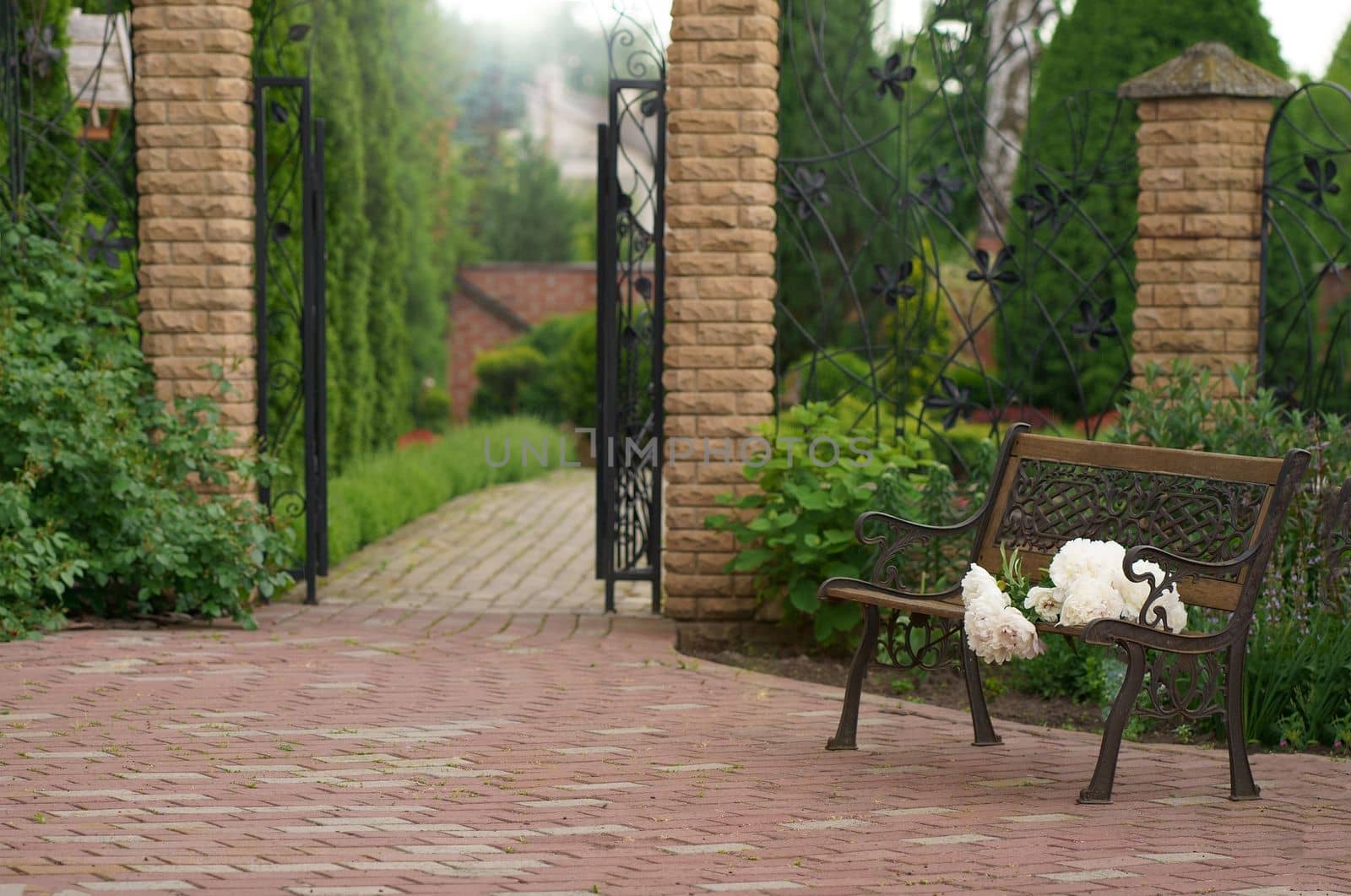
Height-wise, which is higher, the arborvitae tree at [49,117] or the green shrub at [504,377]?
the arborvitae tree at [49,117]

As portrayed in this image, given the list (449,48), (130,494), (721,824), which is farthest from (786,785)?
(449,48)

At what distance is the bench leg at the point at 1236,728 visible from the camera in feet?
14.4

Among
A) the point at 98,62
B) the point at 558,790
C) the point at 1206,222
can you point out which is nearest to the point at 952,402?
the point at 1206,222

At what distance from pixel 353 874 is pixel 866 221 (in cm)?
1279

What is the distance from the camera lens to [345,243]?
12.7m

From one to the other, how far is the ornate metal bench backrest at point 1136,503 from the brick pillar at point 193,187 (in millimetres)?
3769

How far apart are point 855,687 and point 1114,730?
2.99 feet

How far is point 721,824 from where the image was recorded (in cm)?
403

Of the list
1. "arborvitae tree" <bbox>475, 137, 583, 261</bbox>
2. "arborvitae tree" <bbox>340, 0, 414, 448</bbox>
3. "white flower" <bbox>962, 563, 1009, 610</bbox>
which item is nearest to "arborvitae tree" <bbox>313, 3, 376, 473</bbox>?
"arborvitae tree" <bbox>340, 0, 414, 448</bbox>

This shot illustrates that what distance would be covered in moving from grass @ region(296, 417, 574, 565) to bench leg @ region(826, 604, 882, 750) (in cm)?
441

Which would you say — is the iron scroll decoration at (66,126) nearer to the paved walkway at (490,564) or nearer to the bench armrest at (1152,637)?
the paved walkway at (490,564)

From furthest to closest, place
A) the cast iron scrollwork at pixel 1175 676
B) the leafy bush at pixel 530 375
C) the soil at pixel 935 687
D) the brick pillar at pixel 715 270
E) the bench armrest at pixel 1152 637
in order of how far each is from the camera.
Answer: the leafy bush at pixel 530 375 → the brick pillar at pixel 715 270 → the soil at pixel 935 687 → the cast iron scrollwork at pixel 1175 676 → the bench armrest at pixel 1152 637

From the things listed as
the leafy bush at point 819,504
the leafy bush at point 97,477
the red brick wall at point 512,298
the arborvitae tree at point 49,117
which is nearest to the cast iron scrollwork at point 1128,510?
the leafy bush at point 819,504

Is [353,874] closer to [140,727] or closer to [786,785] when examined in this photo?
[786,785]
